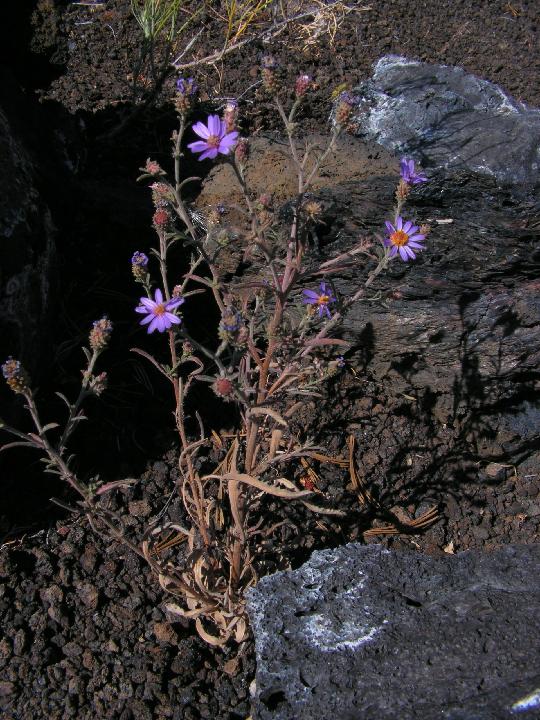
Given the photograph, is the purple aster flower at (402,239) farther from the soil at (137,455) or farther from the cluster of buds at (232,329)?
the soil at (137,455)

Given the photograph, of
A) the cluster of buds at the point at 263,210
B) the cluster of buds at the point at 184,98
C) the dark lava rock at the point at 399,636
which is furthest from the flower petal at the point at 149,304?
the dark lava rock at the point at 399,636

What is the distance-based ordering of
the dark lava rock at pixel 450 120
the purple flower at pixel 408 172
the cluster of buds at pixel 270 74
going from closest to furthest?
the cluster of buds at pixel 270 74
the purple flower at pixel 408 172
the dark lava rock at pixel 450 120

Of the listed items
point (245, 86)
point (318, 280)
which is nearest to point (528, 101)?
point (245, 86)

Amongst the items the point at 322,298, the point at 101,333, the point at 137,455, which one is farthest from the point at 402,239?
the point at 137,455

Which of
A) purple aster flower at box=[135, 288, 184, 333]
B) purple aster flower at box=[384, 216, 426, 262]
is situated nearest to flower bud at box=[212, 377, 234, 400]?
purple aster flower at box=[135, 288, 184, 333]

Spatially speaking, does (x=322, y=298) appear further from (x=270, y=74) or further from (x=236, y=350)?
(x=270, y=74)

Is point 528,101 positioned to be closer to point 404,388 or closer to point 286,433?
point 404,388
